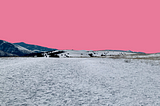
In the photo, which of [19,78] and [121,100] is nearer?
[121,100]

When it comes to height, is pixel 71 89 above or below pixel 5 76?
below

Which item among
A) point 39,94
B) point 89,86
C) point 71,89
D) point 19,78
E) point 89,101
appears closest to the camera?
point 89,101

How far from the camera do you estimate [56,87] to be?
33.1 feet

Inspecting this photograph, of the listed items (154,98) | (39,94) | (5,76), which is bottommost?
(154,98)

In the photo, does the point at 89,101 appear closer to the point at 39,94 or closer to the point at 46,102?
the point at 46,102

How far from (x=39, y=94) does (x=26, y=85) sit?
234 cm

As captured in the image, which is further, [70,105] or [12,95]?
[12,95]

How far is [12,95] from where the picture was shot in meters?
8.52

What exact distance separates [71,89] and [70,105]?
7.62 ft

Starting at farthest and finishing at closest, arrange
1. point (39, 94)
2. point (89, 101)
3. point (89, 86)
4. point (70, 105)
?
point (89, 86) < point (39, 94) < point (89, 101) < point (70, 105)

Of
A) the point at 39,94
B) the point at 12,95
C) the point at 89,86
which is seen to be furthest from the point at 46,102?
the point at 89,86

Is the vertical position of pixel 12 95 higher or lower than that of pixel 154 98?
higher

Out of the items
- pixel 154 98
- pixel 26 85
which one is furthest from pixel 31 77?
pixel 154 98

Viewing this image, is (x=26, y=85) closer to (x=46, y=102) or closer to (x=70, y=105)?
(x=46, y=102)
